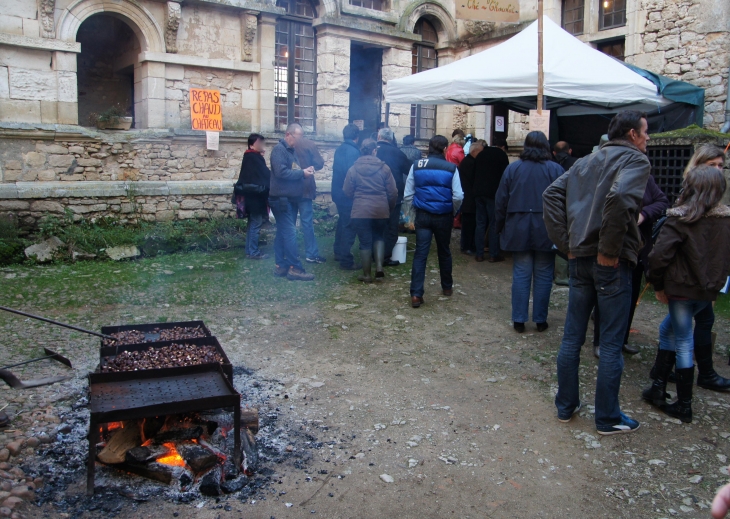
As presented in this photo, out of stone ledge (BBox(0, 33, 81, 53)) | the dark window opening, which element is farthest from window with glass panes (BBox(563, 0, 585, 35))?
stone ledge (BBox(0, 33, 81, 53))

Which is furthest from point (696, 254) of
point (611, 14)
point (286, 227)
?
point (611, 14)

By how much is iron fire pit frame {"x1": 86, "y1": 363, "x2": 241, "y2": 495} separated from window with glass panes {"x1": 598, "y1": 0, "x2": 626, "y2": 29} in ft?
36.0

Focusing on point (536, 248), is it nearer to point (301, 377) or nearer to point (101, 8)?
point (301, 377)

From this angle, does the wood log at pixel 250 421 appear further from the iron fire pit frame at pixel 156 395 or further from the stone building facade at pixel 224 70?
the stone building facade at pixel 224 70

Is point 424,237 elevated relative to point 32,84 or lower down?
lower down

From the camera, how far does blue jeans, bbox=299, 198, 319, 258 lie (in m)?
8.30

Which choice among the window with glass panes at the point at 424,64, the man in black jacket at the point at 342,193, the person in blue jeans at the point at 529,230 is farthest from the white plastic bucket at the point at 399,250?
the window with glass panes at the point at 424,64

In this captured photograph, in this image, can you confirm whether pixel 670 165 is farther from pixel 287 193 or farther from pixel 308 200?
pixel 287 193

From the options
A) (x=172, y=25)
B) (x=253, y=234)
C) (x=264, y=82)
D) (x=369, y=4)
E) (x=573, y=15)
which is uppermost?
(x=369, y=4)

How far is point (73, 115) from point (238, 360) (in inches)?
247

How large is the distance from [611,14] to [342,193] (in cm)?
706

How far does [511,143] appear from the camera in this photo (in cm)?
1347

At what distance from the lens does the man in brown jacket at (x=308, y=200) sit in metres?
8.23

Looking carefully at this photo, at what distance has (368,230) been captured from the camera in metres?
7.55
